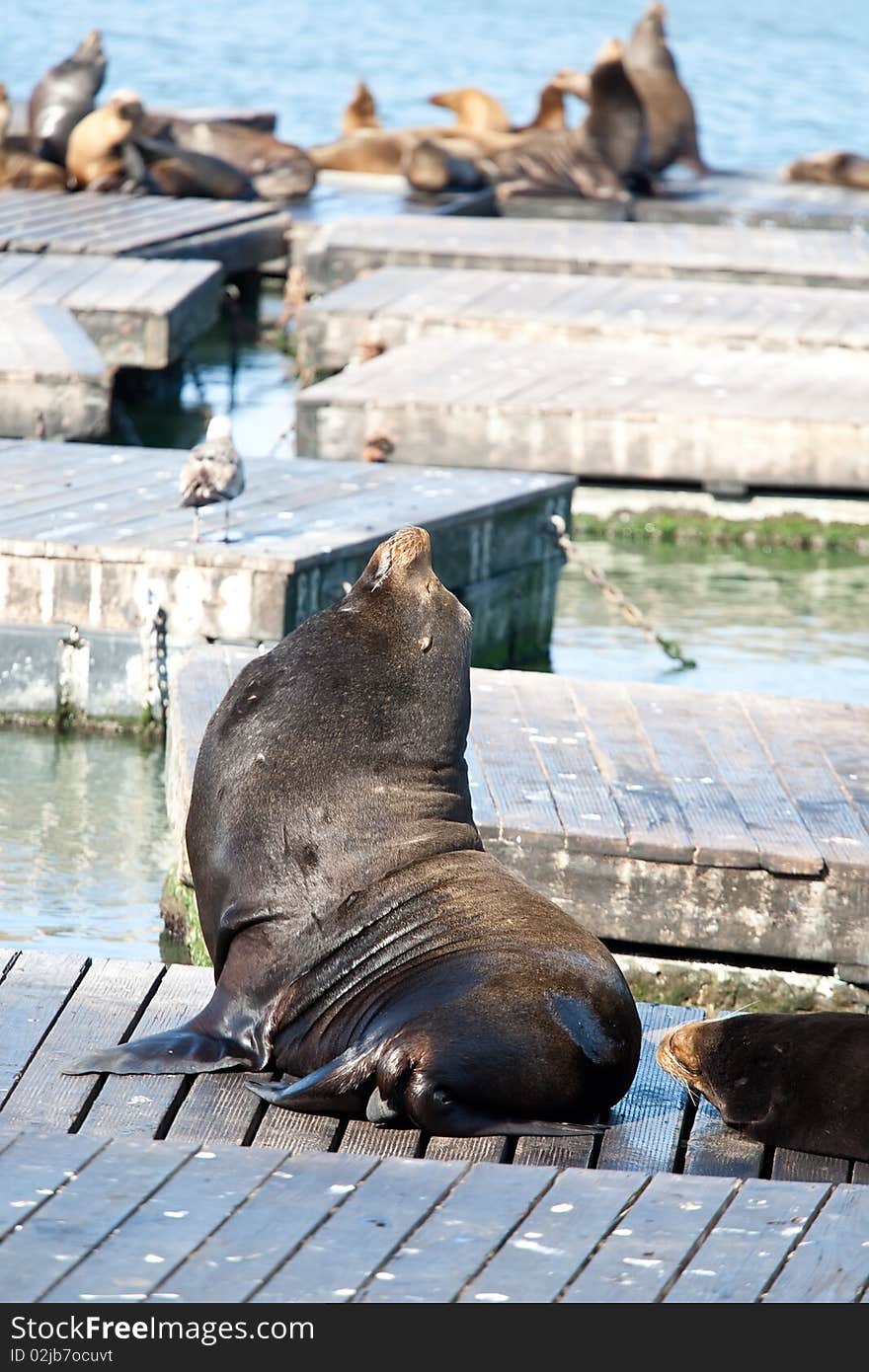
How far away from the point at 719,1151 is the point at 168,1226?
40.7 inches

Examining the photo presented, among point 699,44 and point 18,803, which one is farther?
point 699,44

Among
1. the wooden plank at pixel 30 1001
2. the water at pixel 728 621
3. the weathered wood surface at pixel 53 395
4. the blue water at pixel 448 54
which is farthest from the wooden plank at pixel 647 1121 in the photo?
the blue water at pixel 448 54

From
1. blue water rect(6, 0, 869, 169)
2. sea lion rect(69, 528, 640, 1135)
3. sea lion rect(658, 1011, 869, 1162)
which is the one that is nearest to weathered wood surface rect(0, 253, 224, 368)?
sea lion rect(69, 528, 640, 1135)

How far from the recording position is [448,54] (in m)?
57.1

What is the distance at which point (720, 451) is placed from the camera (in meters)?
10.2

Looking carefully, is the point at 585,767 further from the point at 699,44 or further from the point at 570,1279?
the point at 699,44

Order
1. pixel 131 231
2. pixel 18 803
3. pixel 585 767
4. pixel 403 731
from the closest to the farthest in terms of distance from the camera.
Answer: pixel 403 731 < pixel 585 767 < pixel 18 803 < pixel 131 231

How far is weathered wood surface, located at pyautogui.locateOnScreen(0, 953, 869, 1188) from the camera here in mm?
3551

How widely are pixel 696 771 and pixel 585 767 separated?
0.84 ft

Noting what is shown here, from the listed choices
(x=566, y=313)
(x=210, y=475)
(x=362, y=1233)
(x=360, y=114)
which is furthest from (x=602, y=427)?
(x=360, y=114)

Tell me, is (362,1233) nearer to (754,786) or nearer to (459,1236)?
(459,1236)

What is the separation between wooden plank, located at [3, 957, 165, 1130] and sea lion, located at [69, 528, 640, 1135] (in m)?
0.07

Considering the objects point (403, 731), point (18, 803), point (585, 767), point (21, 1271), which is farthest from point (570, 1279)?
point (18, 803)

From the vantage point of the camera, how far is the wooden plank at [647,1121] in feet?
11.9
